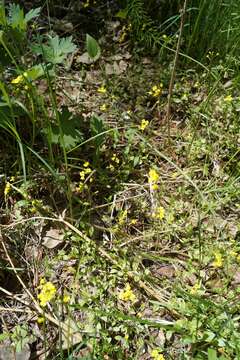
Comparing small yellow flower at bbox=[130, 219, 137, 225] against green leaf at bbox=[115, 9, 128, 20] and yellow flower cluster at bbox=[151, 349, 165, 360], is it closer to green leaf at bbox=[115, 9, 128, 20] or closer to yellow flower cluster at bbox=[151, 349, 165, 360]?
yellow flower cluster at bbox=[151, 349, 165, 360]

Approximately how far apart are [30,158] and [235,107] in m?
1.06

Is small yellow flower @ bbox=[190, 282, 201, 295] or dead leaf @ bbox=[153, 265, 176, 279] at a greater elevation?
small yellow flower @ bbox=[190, 282, 201, 295]

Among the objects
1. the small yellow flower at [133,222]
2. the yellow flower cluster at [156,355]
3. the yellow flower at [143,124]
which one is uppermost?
the yellow flower at [143,124]

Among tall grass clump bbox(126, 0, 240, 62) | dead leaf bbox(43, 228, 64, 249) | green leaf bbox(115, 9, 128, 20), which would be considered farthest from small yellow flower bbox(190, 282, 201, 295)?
green leaf bbox(115, 9, 128, 20)

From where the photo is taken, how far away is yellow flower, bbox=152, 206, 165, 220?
1820 mm

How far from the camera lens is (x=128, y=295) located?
1604 millimetres

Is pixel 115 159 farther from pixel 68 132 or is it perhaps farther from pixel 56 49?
pixel 56 49

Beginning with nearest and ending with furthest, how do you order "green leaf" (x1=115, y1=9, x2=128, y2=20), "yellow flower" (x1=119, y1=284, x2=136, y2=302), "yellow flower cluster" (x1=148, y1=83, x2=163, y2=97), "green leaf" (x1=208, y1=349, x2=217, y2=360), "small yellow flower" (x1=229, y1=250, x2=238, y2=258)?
"green leaf" (x1=208, y1=349, x2=217, y2=360)
"yellow flower" (x1=119, y1=284, x2=136, y2=302)
"small yellow flower" (x1=229, y1=250, x2=238, y2=258)
"yellow flower cluster" (x1=148, y1=83, x2=163, y2=97)
"green leaf" (x1=115, y1=9, x2=128, y2=20)

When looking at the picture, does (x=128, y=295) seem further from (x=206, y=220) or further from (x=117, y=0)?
(x=117, y=0)

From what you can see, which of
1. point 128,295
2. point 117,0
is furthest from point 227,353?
point 117,0

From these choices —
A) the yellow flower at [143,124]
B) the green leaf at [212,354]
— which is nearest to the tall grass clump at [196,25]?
the yellow flower at [143,124]

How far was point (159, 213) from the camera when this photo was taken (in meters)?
1.89

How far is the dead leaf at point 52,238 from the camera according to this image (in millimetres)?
1858

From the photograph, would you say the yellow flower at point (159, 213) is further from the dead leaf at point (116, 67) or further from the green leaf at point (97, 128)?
the dead leaf at point (116, 67)
